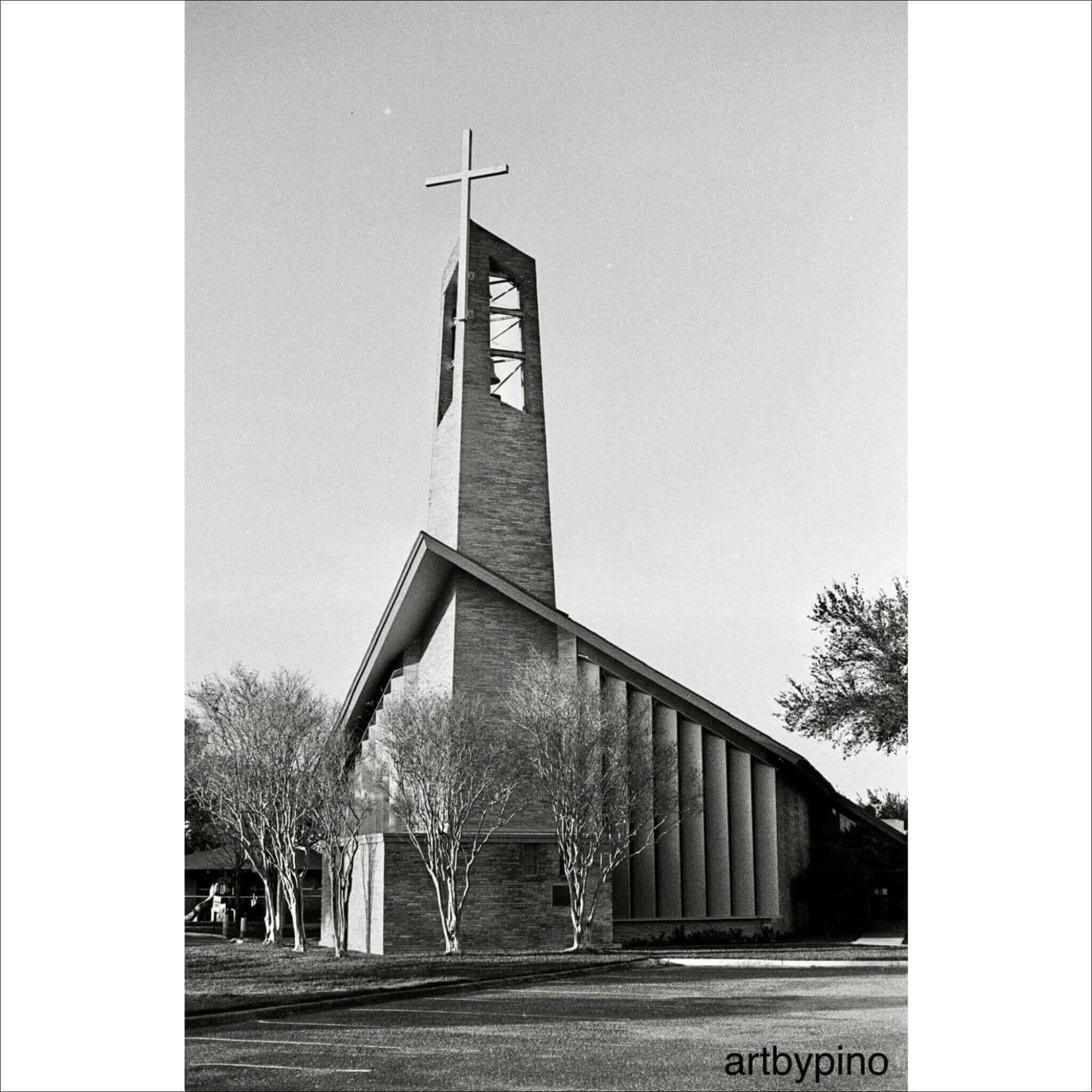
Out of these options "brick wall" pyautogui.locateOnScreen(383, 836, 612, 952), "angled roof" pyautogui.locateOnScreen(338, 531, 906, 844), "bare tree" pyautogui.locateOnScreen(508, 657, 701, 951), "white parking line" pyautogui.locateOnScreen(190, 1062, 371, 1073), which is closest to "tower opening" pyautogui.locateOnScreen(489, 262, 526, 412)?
"angled roof" pyautogui.locateOnScreen(338, 531, 906, 844)

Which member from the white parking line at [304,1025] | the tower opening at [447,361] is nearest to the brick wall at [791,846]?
the white parking line at [304,1025]

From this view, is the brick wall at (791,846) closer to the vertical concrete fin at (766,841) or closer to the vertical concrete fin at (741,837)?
the vertical concrete fin at (766,841)

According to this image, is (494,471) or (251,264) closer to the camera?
(251,264)

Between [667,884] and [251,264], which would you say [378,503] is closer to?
[251,264]

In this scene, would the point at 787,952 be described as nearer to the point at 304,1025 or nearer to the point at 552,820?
the point at 552,820

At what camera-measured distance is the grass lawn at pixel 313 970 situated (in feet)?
33.3

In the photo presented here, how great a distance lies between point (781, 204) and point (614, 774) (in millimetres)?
6041

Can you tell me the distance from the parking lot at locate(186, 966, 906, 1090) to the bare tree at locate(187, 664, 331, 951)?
7.88 feet

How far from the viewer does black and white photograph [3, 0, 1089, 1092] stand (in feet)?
30.6

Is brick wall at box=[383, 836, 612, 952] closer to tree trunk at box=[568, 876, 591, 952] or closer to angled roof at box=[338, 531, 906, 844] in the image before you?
tree trunk at box=[568, 876, 591, 952]

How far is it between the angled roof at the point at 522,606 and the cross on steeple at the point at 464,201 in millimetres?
3734
